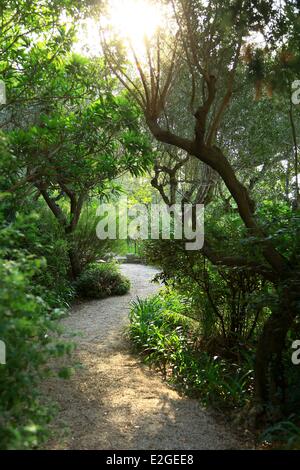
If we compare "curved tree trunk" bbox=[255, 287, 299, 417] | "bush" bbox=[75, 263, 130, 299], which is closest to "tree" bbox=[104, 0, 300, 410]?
"curved tree trunk" bbox=[255, 287, 299, 417]

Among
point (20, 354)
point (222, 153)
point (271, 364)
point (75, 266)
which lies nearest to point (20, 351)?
point (20, 354)

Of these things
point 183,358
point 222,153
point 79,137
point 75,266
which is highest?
point 79,137

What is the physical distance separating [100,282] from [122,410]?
4.89 metres

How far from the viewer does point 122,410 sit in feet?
11.4

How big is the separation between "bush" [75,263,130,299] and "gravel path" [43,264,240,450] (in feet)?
9.15

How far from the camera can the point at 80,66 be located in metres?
4.43

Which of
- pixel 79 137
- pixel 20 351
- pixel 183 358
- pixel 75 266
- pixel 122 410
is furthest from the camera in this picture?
pixel 75 266

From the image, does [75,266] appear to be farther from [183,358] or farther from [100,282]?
[183,358]

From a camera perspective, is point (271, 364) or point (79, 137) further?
point (79, 137)

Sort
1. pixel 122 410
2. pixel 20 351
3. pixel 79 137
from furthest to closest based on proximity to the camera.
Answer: pixel 79 137, pixel 122 410, pixel 20 351

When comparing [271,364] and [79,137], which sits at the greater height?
[79,137]

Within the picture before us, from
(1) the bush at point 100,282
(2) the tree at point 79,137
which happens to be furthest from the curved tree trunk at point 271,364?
(1) the bush at point 100,282

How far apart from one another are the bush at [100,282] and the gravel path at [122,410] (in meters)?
2.79
